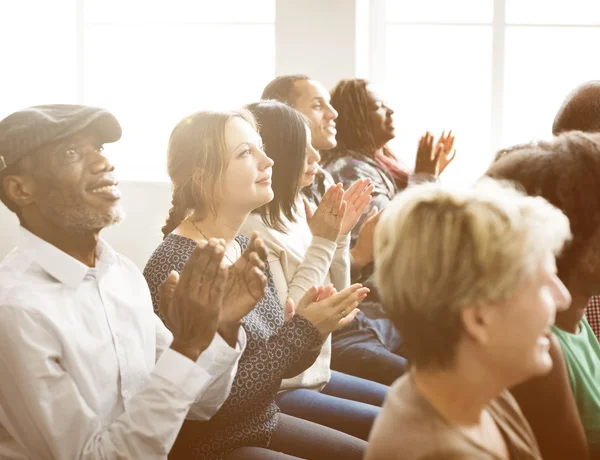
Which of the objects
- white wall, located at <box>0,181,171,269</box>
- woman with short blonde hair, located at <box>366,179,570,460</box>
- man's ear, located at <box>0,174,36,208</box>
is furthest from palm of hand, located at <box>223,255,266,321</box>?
white wall, located at <box>0,181,171,269</box>

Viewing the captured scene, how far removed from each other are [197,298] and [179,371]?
125mm

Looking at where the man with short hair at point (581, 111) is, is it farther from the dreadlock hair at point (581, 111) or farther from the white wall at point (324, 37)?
the white wall at point (324, 37)

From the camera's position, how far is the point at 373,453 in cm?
98

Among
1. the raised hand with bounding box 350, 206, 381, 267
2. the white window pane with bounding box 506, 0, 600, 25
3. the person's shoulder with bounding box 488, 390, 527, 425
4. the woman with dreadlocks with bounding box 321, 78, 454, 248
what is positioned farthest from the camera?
the white window pane with bounding box 506, 0, 600, 25

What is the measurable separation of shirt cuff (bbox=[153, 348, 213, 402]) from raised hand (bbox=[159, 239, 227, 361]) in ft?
0.05

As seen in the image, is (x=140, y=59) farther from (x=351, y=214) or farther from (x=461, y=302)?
(x=461, y=302)

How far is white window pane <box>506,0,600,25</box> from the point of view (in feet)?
14.5

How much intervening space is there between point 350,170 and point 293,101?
347 millimetres

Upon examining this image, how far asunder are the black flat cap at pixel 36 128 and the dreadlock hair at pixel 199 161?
463 mm

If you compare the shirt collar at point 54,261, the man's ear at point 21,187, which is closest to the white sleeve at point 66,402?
the shirt collar at point 54,261

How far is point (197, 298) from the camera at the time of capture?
4.47ft

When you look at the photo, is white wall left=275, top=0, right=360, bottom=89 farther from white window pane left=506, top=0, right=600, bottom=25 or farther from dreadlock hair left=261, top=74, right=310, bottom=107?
dreadlock hair left=261, top=74, right=310, bottom=107

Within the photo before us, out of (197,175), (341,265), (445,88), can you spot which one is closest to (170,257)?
A: (197,175)

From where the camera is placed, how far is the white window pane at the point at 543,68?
4430 millimetres
